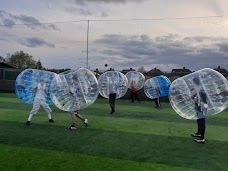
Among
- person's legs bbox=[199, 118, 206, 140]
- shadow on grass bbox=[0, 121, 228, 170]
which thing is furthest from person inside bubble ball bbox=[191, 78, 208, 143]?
shadow on grass bbox=[0, 121, 228, 170]

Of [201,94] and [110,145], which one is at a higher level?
[201,94]

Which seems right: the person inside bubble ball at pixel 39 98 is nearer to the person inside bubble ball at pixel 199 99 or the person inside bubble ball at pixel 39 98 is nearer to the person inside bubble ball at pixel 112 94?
the person inside bubble ball at pixel 112 94

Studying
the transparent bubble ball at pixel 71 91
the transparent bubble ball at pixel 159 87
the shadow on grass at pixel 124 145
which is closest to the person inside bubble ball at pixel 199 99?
the shadow on grass at pixel 124 145

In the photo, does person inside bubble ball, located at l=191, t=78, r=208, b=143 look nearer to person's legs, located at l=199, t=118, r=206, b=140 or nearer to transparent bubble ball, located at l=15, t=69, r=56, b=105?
person's legs, located at l=199, t=118, r=206, b=140

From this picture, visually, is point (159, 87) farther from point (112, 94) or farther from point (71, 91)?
point (71, 91)

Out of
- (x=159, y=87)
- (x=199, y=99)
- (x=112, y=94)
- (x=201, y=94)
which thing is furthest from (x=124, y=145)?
(x=159, y=87)

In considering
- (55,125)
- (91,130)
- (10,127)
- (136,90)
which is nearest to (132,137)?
(91,130)

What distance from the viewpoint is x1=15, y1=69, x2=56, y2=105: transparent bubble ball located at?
37.6 ft

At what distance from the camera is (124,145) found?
821cm

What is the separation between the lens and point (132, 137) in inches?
359

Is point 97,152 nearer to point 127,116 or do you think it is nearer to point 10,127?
point 10,127

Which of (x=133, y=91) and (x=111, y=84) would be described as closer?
(x=111, y=84)

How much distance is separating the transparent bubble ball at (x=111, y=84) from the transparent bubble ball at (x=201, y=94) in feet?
20.0

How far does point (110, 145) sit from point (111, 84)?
6464mm
